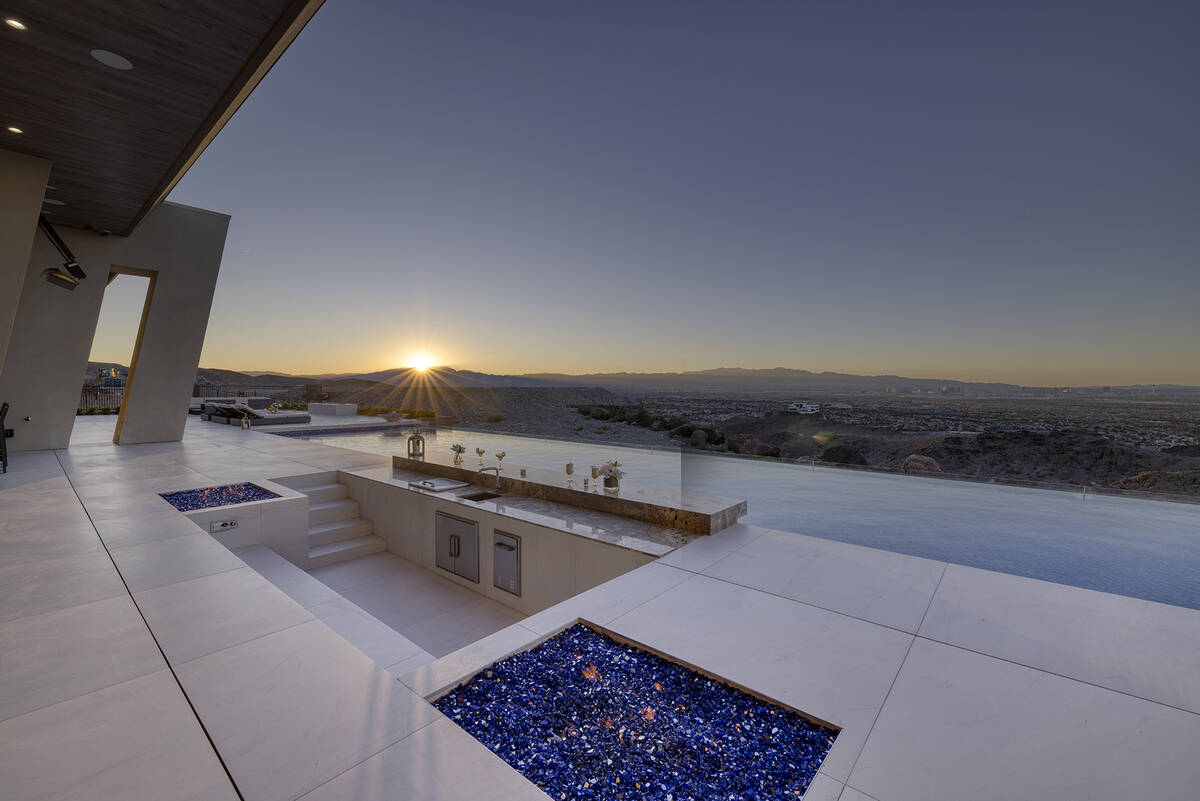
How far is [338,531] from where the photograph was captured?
5.18 meters

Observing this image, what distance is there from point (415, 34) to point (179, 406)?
7.47 metres

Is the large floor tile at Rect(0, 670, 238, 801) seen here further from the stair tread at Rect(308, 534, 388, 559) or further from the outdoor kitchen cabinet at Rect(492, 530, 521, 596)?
the stair tread at Rect(308, 534, 388, 559)

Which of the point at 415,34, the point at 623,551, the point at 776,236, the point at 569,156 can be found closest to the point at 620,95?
the point at 569,156

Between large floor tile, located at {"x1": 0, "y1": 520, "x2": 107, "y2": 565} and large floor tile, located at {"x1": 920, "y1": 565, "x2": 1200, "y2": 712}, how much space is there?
5167 mm

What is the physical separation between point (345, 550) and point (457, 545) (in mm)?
1546

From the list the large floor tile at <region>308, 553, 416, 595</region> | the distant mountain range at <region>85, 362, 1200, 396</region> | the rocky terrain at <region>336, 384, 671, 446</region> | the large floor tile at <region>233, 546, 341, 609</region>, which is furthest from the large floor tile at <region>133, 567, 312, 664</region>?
the distant mountain range at <region>85, 362, 1200, 396</region>

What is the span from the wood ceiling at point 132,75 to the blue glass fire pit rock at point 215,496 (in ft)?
10.6

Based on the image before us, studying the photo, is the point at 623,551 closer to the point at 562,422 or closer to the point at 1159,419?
the point at 562,422

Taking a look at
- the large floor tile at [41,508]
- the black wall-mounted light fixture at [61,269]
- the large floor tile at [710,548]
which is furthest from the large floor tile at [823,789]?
the black wall-mounted light fixture at [61,269]

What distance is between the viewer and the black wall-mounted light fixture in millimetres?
5867

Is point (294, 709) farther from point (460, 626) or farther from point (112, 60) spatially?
point (112, 60)

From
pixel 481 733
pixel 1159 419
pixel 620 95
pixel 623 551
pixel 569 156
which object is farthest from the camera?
pixel 569 156

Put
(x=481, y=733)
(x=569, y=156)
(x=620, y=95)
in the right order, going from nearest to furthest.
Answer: (x=481, y=733), (x=620, y=95), (x=569, y=156)

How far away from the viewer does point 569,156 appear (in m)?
8.19
